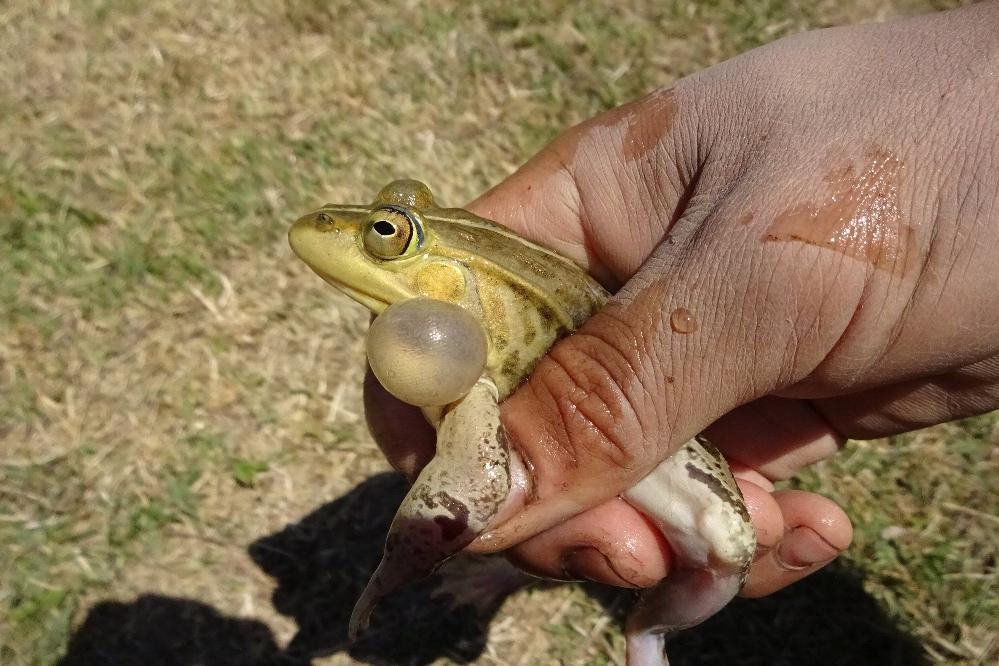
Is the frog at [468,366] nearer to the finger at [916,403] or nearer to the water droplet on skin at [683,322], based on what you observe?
the water droplet on skin at [683,322]

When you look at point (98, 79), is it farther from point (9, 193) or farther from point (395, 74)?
point (395, 74)

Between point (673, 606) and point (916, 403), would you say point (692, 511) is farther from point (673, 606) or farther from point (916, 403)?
point (916, 403)

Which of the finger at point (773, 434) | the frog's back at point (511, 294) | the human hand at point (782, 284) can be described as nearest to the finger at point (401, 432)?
the human hand at point (782, 284)

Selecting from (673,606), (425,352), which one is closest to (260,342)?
(425,352)

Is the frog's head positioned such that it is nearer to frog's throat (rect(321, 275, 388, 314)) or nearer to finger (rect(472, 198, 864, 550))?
frog's throat (rect(321, 275, 388, 314))

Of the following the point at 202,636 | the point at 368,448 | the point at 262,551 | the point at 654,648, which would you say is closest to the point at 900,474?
the point at 654,648
